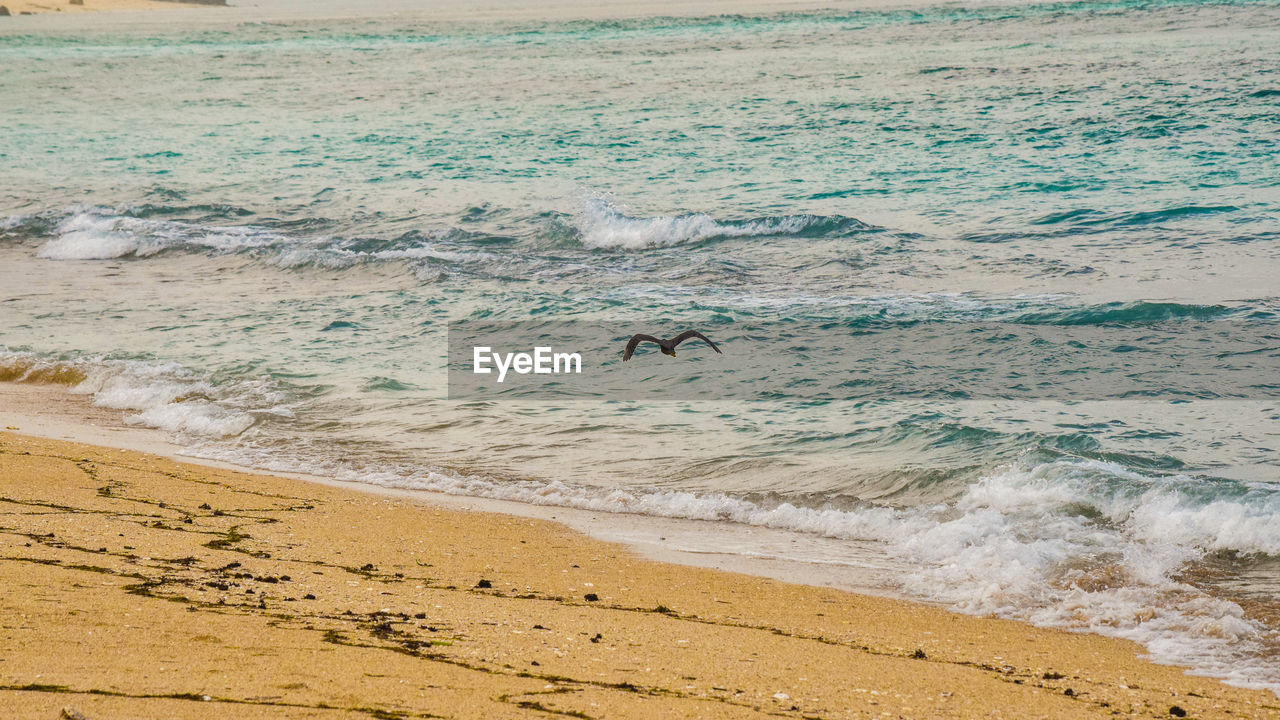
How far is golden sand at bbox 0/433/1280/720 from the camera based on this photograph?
14.2ft

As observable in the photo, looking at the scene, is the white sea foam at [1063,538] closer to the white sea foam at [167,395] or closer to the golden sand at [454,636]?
the golden sand at [454,636]

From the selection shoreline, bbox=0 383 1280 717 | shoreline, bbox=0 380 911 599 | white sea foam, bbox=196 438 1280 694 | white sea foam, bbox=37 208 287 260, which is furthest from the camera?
white sea foam, bbox=37 208 287 260

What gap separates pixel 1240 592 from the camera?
6.45 meters

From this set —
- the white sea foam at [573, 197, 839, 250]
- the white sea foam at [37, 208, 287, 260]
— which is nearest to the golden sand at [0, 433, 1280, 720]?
the white sea foam at [573, 197, 839, 250]

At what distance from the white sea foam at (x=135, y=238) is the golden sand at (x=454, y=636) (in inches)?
513

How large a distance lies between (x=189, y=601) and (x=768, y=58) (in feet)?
164

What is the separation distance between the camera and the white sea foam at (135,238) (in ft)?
63.2

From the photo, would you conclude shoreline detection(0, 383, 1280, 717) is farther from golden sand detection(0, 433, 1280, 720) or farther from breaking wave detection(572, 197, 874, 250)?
breaking wave detection(572, 197, 874, 250)

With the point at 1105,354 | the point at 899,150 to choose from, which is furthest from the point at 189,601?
the point at 899,150

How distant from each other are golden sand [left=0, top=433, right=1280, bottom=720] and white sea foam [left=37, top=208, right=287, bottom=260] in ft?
42.8

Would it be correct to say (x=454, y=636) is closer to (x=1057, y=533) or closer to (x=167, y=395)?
(x=1057, y=533)

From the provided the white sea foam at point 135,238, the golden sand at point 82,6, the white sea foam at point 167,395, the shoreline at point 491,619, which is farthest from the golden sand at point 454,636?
the golden sand at point 82,6

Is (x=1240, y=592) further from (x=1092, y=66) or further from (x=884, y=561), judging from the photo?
(x=1092, y=66)

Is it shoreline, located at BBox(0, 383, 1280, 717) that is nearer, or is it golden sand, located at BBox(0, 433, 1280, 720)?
golden sand, located at BBox(0, 433, 1280, 720)
